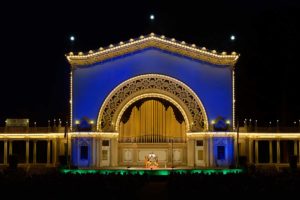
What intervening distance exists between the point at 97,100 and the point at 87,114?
121 cm

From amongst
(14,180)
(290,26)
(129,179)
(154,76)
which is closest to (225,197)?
(129,179)

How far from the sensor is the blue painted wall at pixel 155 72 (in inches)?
1783

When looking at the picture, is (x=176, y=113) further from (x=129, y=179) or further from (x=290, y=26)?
(x=129, y=179)

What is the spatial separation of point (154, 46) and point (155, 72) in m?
1.86

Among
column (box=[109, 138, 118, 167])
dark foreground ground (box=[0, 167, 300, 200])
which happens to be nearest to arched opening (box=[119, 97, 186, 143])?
column (box=[109, 138, 118, 167])

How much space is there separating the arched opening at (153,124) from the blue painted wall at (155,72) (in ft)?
9.40

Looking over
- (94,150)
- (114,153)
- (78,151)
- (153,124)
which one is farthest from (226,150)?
(78,151)

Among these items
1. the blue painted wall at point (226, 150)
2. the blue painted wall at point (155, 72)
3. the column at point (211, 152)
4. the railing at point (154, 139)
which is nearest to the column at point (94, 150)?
the blue painted wall at point (155, 72)

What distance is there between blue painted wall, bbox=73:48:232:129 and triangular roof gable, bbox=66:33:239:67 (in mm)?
315

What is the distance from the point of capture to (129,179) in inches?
1043

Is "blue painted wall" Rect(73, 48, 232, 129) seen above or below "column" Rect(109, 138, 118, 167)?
above

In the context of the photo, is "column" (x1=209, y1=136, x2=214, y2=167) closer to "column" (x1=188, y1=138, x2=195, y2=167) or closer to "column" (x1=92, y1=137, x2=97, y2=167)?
"column" (x1=188, y1=138, x2=195, y2=167)

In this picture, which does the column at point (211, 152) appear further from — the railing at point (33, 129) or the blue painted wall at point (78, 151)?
the railing at point (33, 129)

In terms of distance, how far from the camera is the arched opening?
47281mm
